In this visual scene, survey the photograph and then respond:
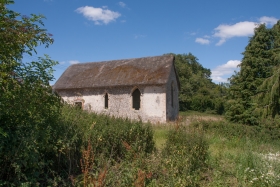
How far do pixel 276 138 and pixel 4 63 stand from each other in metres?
10.2

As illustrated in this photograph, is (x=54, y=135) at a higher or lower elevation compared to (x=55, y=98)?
lower

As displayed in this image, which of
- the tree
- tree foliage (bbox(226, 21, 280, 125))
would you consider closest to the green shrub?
the tree

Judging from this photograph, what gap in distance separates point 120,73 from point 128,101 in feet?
9.29

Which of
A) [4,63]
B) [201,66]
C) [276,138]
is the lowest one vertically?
[276,138]

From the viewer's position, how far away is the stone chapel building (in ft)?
70.2

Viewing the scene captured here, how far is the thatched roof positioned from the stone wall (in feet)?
1.91

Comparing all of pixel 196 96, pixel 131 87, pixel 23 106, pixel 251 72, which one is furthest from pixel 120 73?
pixel 196 96

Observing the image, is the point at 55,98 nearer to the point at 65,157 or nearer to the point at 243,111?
the point at 65,157

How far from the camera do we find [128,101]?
2267 cm

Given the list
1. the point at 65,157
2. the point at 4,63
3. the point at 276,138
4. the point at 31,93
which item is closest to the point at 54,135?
the point at 65,157

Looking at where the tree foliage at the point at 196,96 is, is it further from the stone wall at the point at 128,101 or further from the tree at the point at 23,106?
the tree at the point at 23,106

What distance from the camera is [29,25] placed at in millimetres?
4691

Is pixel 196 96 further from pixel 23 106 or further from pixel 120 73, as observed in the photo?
pixel 23 106

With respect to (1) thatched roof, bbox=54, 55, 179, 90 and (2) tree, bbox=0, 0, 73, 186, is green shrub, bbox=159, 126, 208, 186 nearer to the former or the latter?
(2) tree, bbox=0, 0, 73, 186
